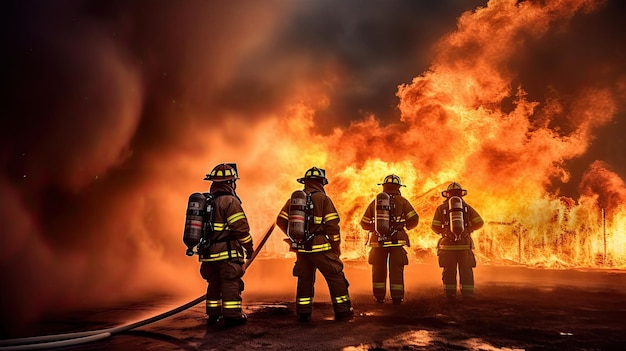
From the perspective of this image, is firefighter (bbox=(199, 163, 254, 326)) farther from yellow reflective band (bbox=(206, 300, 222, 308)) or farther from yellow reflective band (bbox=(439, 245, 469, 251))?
yellow reflective band (bbox=(439, 245, 469, 251))

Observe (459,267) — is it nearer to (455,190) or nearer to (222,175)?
(455,190)

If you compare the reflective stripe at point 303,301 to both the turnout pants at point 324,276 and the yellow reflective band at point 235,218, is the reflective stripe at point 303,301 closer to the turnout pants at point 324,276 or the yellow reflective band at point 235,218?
the turnout pants at point 324,276

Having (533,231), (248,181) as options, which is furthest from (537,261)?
(248,181)

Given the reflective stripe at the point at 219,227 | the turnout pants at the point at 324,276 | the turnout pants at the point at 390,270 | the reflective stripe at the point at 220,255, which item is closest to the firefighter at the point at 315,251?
the turnout pants at the point at 324,276

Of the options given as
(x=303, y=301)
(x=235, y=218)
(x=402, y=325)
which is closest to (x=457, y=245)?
(x=402, y=325)

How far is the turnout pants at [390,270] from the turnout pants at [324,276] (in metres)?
1.76

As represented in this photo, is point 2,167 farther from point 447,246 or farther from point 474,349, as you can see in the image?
point 474,349

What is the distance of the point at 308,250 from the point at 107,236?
11.7m

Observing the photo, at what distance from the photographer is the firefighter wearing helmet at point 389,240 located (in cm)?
874

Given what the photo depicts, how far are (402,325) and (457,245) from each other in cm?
402

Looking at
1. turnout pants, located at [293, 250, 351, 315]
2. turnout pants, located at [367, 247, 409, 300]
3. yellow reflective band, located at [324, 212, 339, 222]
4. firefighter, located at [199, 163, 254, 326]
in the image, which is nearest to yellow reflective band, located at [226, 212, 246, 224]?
firefighter, located at [199, 163, 254, 326]

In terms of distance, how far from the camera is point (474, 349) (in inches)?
195

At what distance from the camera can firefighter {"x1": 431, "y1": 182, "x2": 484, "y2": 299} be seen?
381 inches

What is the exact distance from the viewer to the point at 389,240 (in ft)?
29.1
